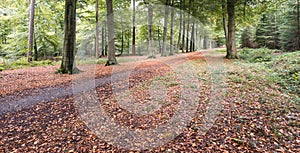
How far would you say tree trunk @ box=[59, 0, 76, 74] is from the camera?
948 cm

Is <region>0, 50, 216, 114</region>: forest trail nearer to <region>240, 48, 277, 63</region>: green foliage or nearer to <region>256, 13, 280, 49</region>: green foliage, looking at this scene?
<region>240, 48, 277, 63</region>: green foliage

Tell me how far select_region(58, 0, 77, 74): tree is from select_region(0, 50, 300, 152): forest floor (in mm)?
2636

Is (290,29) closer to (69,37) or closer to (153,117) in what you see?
(153,117)

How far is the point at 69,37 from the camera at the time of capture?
955 cm

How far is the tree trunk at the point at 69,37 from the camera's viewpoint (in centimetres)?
948

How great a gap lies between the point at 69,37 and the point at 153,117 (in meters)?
7.25

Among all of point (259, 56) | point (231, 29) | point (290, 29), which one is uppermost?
point (290, 29)

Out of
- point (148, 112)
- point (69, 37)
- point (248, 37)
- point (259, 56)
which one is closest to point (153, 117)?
point (148, 112)

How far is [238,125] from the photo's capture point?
166 inches

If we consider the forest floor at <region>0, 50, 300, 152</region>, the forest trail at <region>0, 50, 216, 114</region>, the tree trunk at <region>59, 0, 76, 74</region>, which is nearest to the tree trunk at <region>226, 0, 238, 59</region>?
the forest floor at <region>0, 50, 300, 152</region>

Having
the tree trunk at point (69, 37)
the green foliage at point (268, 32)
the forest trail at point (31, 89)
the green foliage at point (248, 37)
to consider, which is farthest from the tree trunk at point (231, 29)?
the green foliage at point (248, 37)

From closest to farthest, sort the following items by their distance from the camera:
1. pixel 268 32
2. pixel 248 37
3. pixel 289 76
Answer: pixel 289 76
pixel 268 32
pixel 248 37

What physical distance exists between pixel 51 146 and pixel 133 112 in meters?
2.10

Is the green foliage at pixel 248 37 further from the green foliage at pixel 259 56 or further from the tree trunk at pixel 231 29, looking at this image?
the tree trunk at pixel 231 29
